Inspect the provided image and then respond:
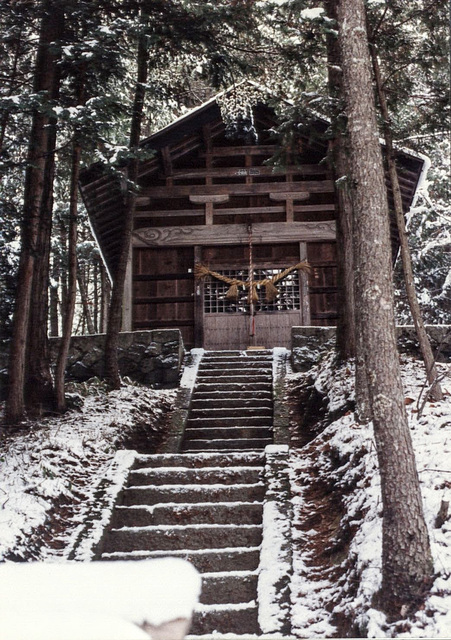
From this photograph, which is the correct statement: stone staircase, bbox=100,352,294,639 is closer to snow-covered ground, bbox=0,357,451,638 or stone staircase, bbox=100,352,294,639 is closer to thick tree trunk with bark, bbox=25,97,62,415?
snow-covered ground, bbox=0,357,451,638

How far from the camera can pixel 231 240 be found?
45.0 ft

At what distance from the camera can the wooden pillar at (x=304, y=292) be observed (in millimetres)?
13516

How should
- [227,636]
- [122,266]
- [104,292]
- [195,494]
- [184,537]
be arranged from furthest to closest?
[104,292] → [122,266] → [195,494] → [184,537] → [227,636]

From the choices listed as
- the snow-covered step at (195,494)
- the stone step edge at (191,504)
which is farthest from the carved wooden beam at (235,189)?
the stone step edge at (191,504)

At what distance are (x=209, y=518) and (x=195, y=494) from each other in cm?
42

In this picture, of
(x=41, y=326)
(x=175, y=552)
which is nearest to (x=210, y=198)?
(x=41, y=326)

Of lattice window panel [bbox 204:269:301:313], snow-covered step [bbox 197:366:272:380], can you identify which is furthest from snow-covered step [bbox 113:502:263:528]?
lattice window panel [bbox 204:269:301:313]

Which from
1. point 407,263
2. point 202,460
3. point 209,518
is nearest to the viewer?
point 209,518

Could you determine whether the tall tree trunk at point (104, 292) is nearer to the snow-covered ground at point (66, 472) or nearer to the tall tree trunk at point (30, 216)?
the snow-covered ground at point (66, 472)

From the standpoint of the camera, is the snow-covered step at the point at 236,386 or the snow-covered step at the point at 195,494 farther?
the snow-covered step at the point at 236,386

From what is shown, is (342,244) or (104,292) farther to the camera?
(104,292)

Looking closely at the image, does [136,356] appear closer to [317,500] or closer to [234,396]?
[234,396]

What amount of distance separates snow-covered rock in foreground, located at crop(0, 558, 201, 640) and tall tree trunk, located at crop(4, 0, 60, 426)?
581 cm

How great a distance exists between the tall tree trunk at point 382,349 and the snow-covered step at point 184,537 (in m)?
1.87
